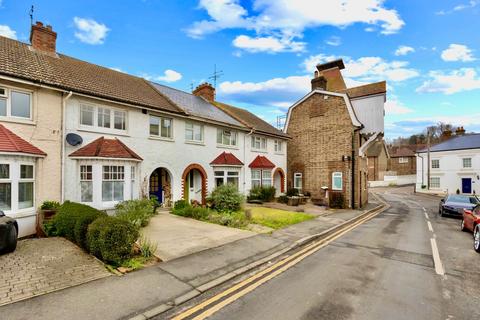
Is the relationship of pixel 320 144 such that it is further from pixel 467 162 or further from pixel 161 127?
pixel 467 162

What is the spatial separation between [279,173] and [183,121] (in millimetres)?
12038

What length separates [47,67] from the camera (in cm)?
1165

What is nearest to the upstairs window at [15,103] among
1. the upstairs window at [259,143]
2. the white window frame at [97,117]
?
the white window frame at [97,117]

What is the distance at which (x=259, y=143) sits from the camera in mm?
22250

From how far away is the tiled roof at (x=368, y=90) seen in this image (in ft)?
67.6

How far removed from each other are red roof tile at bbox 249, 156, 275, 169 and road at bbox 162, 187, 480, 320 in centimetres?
1210

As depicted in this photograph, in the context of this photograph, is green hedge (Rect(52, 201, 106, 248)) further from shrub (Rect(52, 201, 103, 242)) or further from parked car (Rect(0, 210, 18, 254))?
parked car (Rect(0, 210, 18, 254))

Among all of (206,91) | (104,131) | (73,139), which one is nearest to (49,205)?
(73,139)

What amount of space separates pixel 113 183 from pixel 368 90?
2048 cm

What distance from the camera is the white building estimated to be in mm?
35156

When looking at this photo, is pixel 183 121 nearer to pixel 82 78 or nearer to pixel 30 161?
pixel 82 78

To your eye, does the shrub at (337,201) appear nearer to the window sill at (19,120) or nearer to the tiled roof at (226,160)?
the tiled roof at (226,160)

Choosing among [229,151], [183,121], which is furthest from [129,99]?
[229,151]

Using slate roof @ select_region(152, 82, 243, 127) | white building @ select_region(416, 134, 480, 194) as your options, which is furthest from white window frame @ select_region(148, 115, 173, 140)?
white building @ select_region(416, 134, 480, 194)
